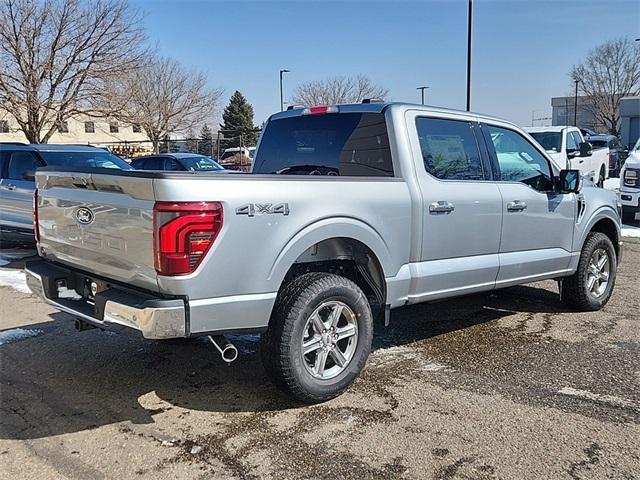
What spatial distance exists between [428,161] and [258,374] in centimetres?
201

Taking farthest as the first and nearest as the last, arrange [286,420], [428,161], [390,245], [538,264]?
[538,264]
[428,161]
[390,245]
[286,420]

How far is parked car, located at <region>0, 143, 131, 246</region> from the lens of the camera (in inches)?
375

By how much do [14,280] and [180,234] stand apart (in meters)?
5.54

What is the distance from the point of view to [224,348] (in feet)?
11.5

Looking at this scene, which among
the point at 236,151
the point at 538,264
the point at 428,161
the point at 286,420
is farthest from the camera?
the point at 236,151

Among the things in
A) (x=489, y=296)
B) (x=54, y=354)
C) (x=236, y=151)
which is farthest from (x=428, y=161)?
(x=236, y=151)

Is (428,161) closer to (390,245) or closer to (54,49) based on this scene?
(390,245)

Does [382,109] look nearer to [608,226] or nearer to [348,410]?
[348,410]

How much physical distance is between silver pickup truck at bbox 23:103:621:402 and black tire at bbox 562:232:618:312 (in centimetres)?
27

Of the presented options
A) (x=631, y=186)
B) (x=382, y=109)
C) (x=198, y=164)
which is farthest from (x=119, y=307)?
(x=198, y=164)

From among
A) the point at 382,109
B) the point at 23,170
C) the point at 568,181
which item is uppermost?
the point at 382,109

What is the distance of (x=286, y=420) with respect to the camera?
143 inches

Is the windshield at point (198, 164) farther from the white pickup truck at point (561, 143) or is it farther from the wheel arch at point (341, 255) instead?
the wheel arch at point (341, 255)

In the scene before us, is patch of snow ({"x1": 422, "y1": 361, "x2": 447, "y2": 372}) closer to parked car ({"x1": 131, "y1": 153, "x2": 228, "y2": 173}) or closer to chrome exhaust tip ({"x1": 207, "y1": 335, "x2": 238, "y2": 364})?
chrome exhaust tip ({"x1": 207, "y1": 335, "x2": 238, "y2": 364})
